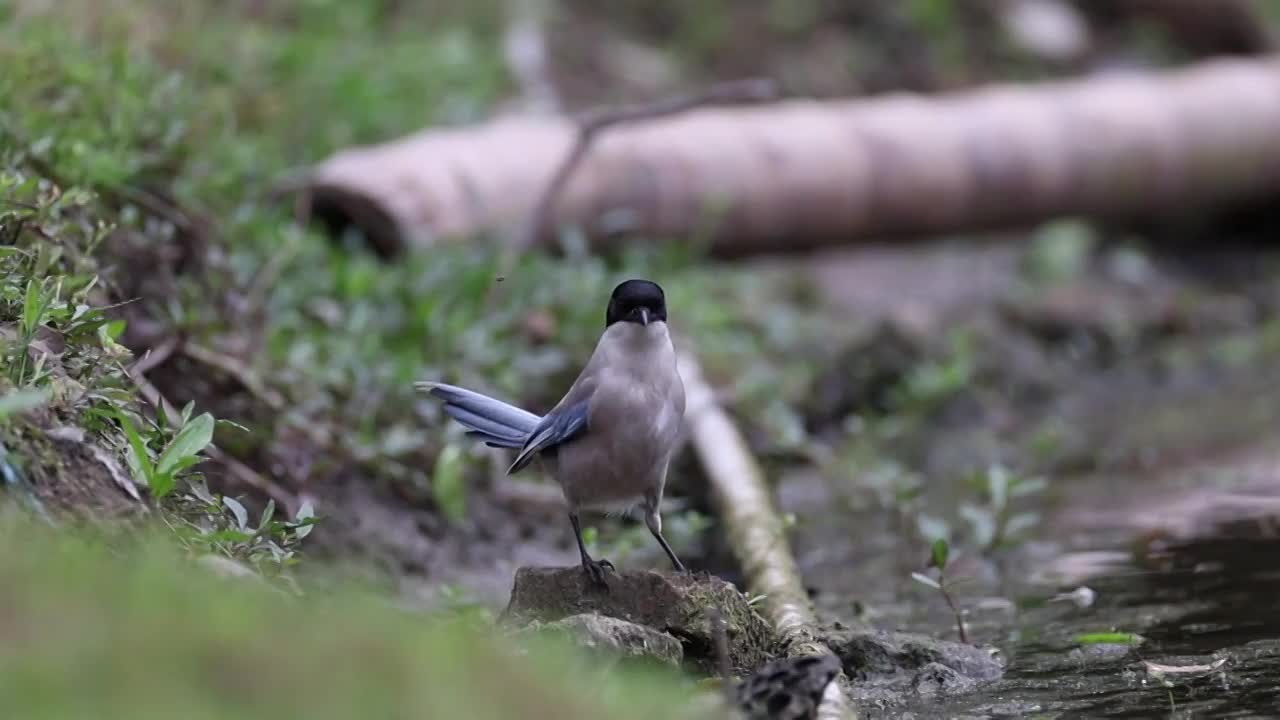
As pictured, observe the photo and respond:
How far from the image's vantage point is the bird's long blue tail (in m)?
3.71

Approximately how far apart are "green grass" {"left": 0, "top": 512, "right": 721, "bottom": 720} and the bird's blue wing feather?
103cm

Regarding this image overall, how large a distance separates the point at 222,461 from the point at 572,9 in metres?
7.41

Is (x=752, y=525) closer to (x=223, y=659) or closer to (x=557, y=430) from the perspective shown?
(x=557, y=430)

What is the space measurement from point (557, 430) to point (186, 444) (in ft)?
2.77

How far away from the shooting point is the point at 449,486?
4938 mm

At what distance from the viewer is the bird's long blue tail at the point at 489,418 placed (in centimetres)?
371

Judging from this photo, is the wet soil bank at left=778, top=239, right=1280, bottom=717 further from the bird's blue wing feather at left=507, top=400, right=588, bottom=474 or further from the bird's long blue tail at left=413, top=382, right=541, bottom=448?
the bird's long blue tail at left=413, top=382, right=541, bottom=448

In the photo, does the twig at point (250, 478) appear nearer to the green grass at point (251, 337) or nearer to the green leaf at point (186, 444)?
the green grass at point (251, 337)

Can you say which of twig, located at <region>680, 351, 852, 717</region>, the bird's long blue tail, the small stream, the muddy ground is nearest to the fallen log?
the muddy ground

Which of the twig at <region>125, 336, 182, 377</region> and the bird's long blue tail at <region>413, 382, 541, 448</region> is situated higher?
the twig at <region>125, 336, 182, 377</region>

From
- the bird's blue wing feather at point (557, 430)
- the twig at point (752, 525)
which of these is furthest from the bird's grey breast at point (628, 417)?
the twig at point (752, 525)

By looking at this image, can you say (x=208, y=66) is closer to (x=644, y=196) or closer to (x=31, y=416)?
(x=644, y=196)

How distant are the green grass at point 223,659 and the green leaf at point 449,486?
94.4 inches

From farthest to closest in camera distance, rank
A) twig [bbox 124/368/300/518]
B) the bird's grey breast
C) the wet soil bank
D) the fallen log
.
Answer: the fallen log → twig [bbox 124/368/300/518] → the bird's grey breast → the wet soil bank
